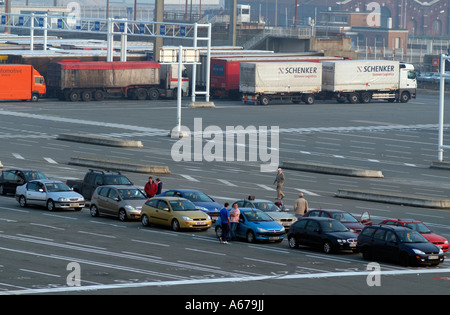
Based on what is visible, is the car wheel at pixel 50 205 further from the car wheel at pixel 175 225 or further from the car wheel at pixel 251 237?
the car wheel at pixel 251 237

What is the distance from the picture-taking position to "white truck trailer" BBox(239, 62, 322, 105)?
3509 inches

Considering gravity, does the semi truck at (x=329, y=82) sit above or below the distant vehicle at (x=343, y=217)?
above

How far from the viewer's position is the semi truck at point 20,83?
8425 cm

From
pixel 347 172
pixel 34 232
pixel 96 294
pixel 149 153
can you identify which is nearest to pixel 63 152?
pixel 149 153

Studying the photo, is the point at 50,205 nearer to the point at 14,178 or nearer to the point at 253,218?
the point at 14,178

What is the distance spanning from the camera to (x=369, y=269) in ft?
90.3

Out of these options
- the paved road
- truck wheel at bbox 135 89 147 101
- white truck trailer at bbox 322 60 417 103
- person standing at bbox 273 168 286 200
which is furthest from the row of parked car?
white truck trailer at bbox 322 60 417 103

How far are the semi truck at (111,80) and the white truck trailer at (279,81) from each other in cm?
850

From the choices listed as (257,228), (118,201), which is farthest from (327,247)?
(118,201)

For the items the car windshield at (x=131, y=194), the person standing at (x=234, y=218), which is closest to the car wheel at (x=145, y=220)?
the car windshield at (x=131, y=194)

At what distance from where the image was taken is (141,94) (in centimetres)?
9338

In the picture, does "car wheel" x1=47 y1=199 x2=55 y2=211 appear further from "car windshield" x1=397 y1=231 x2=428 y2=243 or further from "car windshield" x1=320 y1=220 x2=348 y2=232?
"car windshield" x1=397 y1=231 x2=428 y2=243

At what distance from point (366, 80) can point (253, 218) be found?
210 feet
